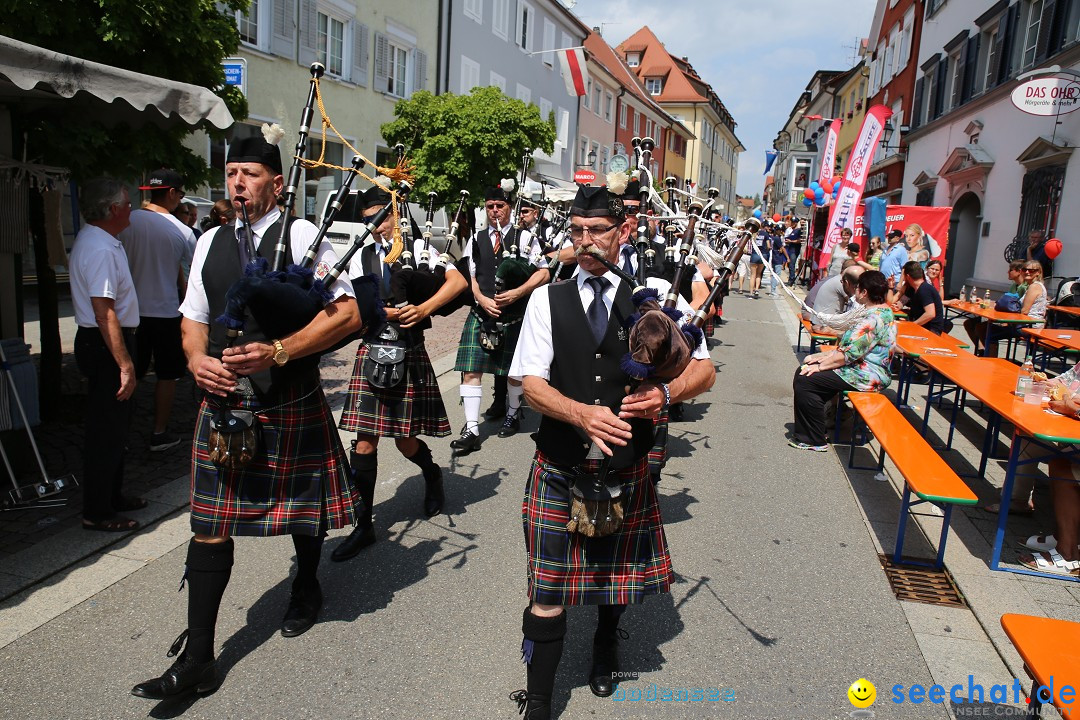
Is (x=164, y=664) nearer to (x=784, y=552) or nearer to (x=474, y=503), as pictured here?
(x=474, y=503)

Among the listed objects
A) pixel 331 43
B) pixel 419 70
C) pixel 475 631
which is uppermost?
pixel 419 70

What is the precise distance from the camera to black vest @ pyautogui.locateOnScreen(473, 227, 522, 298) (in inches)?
231

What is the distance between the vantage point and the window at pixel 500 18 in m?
22.4

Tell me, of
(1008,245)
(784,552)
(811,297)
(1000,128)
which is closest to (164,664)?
(784,552)

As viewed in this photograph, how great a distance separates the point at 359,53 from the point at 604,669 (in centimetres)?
1607

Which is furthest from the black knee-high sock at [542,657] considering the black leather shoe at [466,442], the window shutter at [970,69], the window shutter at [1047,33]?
the window shutter at [970,69]

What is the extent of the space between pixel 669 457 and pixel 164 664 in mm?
3850

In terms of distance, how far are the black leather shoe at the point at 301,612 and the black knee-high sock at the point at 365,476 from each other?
68 centimetres

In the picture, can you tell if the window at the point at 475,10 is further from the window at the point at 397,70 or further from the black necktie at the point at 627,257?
the black necktie at the point at 627,257

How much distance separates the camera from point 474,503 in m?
4.46

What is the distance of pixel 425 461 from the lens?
13.5 ft

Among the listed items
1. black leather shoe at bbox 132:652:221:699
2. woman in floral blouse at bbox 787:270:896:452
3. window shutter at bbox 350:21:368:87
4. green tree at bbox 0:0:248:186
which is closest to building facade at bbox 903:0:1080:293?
woman in floral blouse at bbox 787:270:896:452

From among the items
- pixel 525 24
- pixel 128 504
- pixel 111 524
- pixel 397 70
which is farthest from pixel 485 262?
pixel 525 24

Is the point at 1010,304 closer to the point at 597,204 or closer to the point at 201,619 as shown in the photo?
the point at 597,204
